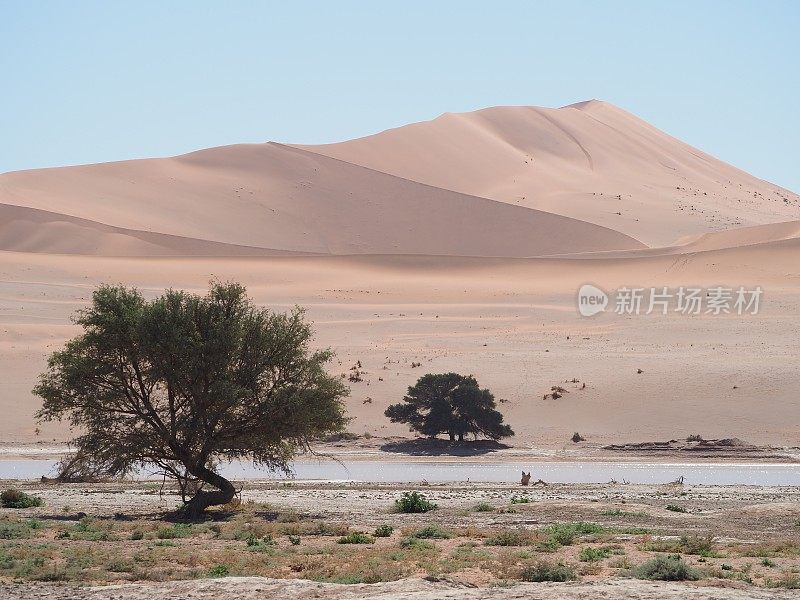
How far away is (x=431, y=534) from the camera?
16781 millimetres

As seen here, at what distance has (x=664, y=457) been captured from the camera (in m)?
33.7

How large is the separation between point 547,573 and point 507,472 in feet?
60.2

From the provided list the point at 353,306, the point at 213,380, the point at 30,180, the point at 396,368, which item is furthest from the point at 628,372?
the point at 30,180

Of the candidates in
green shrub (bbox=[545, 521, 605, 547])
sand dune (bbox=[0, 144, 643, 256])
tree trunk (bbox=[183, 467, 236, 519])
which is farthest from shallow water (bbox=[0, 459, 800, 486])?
sand dune (bbox=[0, 144, 643, 256])

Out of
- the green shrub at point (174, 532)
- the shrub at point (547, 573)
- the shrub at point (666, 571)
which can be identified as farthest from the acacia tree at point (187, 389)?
the shrub at point (666, 571)

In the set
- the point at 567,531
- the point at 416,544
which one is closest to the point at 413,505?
the point at 567,531

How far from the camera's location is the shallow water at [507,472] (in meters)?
28.9

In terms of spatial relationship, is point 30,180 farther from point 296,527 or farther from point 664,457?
point 296,527

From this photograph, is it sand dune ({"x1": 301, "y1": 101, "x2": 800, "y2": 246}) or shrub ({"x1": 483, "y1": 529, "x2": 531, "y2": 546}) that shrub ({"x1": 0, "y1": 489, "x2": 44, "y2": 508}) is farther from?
sand dune ({"x1": 301, "y1": 101, "x2": 800, "y2": 246})

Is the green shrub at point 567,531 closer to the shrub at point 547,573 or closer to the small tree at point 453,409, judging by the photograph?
the shrub at point 547,573

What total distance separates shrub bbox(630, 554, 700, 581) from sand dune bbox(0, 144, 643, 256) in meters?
76.7

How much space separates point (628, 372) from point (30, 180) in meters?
76.1

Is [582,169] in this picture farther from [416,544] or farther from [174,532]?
[416,544]

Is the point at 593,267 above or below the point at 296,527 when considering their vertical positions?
above
